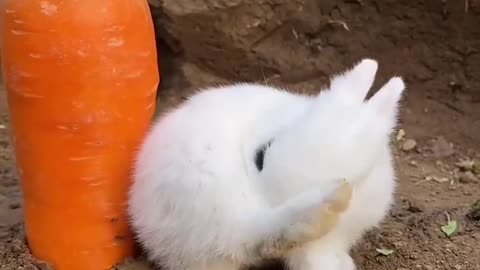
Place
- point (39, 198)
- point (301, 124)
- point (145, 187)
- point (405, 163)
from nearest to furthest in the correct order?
1. point (301, 124)
2. point (145, 187)
3. point (39, 198)
4. point (405, 163)

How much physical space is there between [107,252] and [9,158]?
120 cm

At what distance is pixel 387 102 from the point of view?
2.10 m

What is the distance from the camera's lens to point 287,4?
3.56 metres

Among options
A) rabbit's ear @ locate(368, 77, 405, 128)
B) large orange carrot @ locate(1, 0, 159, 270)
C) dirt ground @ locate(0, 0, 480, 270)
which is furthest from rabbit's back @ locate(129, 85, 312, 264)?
dirt ground @ locate(0, 0, 480, 270)

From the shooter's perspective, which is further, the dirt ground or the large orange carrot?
the dirt ground

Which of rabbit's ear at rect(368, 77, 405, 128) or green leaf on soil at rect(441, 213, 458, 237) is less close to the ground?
rabbit's ear at rect(368, 77, 405, 128)

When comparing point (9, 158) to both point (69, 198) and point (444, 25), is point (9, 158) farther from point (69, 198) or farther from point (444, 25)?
point (444, 25)

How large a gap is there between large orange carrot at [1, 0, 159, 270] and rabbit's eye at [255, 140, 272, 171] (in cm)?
42

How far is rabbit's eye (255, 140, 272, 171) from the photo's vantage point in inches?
79.2

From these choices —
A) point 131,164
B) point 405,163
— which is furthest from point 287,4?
point 131,164

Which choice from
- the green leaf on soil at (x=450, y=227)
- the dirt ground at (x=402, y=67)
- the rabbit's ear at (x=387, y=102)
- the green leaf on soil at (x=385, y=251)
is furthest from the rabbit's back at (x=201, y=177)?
the dirt ground at (x=402, y=67)

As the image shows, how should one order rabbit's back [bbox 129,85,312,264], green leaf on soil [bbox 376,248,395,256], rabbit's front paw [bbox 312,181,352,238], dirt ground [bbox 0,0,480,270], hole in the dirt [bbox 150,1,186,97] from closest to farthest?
rabbit's front paw [bbox 312,181,352,238] → rabbit's back [bbox 129,85,312,264] → green leaf on soil [bbox 376,248,395,256] → dirt ground [bbox 0,0,480,270] → hole in the dirt [bbox 150,1,186,97]

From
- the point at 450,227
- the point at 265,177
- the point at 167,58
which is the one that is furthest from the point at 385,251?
the point at 167,58

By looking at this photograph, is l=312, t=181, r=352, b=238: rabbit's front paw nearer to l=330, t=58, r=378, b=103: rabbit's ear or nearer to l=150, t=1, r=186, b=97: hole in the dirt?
l=330, t=58, r=378, b=103: rabbit's ear
